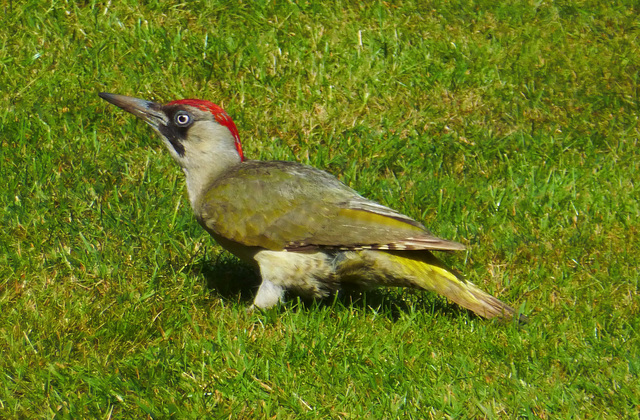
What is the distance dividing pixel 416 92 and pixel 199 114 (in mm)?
2231

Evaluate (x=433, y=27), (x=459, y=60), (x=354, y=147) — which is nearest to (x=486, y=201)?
(x=354, y=147)

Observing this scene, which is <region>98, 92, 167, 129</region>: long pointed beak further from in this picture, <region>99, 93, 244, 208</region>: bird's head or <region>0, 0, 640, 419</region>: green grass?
<region>0, 0, 640, 419</region>: green grass

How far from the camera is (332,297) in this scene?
5.42 meters

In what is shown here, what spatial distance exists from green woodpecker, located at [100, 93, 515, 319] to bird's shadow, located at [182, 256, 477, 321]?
5.4 inches

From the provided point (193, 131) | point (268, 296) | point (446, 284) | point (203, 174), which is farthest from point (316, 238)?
point (193, 131)

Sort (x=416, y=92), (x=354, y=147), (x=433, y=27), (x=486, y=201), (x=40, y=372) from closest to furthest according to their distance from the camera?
(x=40, y=372), (x=486, y=201), (x=354, y=147), (x=416, y=92), (x=433, y=27)

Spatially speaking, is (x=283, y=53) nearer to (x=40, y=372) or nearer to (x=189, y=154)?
(x=189, y=154)

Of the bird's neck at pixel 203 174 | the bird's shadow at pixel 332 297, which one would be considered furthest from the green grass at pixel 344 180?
the bird's neck at pixel 203 174

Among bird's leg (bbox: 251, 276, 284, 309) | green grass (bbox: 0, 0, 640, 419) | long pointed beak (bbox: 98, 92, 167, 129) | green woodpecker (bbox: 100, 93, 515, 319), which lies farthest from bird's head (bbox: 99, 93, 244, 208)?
bird's leg (bbox: 251, 276, 284, 309)

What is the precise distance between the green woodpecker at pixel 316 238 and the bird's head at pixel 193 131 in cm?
14

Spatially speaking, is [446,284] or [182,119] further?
[182,119]

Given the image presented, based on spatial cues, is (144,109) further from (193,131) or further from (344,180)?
(344,180)

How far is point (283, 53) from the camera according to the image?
7117 mm

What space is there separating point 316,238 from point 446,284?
737 millimetres
